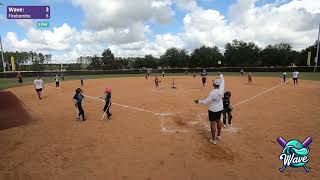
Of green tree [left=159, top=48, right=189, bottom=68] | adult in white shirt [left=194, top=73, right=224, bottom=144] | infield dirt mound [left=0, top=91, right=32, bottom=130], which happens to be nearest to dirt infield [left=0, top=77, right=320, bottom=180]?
infield dirt mound [left=0, top=91, right=32, bottom=130]

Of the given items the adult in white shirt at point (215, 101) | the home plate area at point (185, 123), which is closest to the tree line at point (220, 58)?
the home plate area at point (185, 123)

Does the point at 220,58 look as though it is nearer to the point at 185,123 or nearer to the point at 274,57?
the point at 274,57

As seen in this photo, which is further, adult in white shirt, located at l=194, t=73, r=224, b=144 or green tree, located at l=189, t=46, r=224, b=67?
green tree, located at l=189, t=46, r=224, b=67

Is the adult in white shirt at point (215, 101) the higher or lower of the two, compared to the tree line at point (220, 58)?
lower

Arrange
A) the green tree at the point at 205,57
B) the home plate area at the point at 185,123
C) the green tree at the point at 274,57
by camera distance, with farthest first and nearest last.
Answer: the green tree at the point at 205,57 → the green tree at the point at 274,57 → the home plate area at the point at 185,123

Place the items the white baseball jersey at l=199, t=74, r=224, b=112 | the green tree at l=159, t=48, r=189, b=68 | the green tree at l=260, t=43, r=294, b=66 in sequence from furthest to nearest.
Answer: the green tree at l=159, t=48, r=189, b=68 < the green tree at l=260, t=43, r=294, b=66 < the white baseball jersey at l=199, t=74, r=224, b=112

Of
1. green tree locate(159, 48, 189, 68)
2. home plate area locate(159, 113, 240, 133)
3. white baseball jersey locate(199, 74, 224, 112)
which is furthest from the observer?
green tree locate(159, 48, 189, 68)

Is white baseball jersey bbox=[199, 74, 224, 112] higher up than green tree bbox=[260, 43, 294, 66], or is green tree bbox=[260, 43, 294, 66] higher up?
green tree bbox=[260, 43, 294, 66]

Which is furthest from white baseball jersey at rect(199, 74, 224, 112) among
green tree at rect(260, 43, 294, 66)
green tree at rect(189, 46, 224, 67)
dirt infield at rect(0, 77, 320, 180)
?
green tree at rect(260, 43, 294, 66)

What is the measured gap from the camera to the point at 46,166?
22.6 ft

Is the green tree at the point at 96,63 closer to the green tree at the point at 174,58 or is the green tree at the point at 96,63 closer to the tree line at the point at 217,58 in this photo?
the tree line at the point at 217,58

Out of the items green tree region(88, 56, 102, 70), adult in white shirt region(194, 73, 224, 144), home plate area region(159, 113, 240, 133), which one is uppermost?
green tree region(88, 56, 102, 70)

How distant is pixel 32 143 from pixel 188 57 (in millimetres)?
94708

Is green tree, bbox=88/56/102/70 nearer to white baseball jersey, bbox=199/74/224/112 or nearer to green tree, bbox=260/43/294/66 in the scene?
green tree, bbox=260/43/294/66
